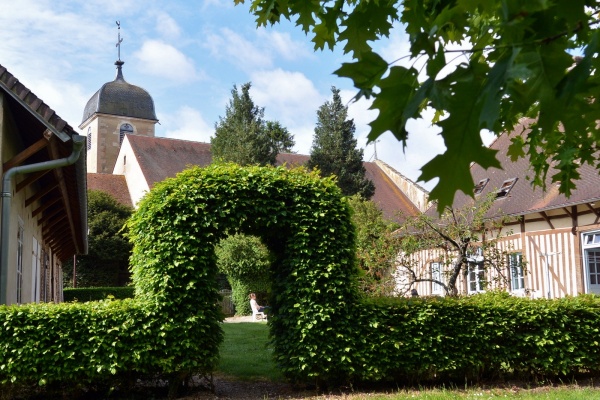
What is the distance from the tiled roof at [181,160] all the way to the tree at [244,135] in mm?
4283

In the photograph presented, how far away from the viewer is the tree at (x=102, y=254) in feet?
105

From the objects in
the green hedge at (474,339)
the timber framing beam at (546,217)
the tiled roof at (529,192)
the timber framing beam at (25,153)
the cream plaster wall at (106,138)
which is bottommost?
the green hedge at (474,339)

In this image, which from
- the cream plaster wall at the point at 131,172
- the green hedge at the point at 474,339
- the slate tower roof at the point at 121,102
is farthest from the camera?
the slate tower roof at the point at 121,102

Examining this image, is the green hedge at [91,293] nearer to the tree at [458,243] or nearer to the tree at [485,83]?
the tree at [458,243]

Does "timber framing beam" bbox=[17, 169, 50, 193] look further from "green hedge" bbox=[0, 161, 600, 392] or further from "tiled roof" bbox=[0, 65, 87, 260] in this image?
"green hedge" bbox=[0, 161, 600, 392]

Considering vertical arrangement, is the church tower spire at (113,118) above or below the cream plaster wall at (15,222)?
above

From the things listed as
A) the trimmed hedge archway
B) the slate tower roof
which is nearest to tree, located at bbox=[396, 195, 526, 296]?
the trimmed hedge archway

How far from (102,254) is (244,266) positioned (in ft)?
30.1

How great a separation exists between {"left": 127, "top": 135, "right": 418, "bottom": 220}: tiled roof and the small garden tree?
1128 cm

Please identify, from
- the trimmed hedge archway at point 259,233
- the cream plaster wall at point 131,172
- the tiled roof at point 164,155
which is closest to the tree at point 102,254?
the cream plaster wall at point 131,172

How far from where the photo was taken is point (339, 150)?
1357 inches

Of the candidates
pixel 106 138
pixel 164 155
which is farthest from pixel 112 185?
pixel 106 138

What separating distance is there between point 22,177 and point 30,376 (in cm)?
284

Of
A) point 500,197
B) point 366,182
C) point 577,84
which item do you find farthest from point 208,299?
point 366,182
